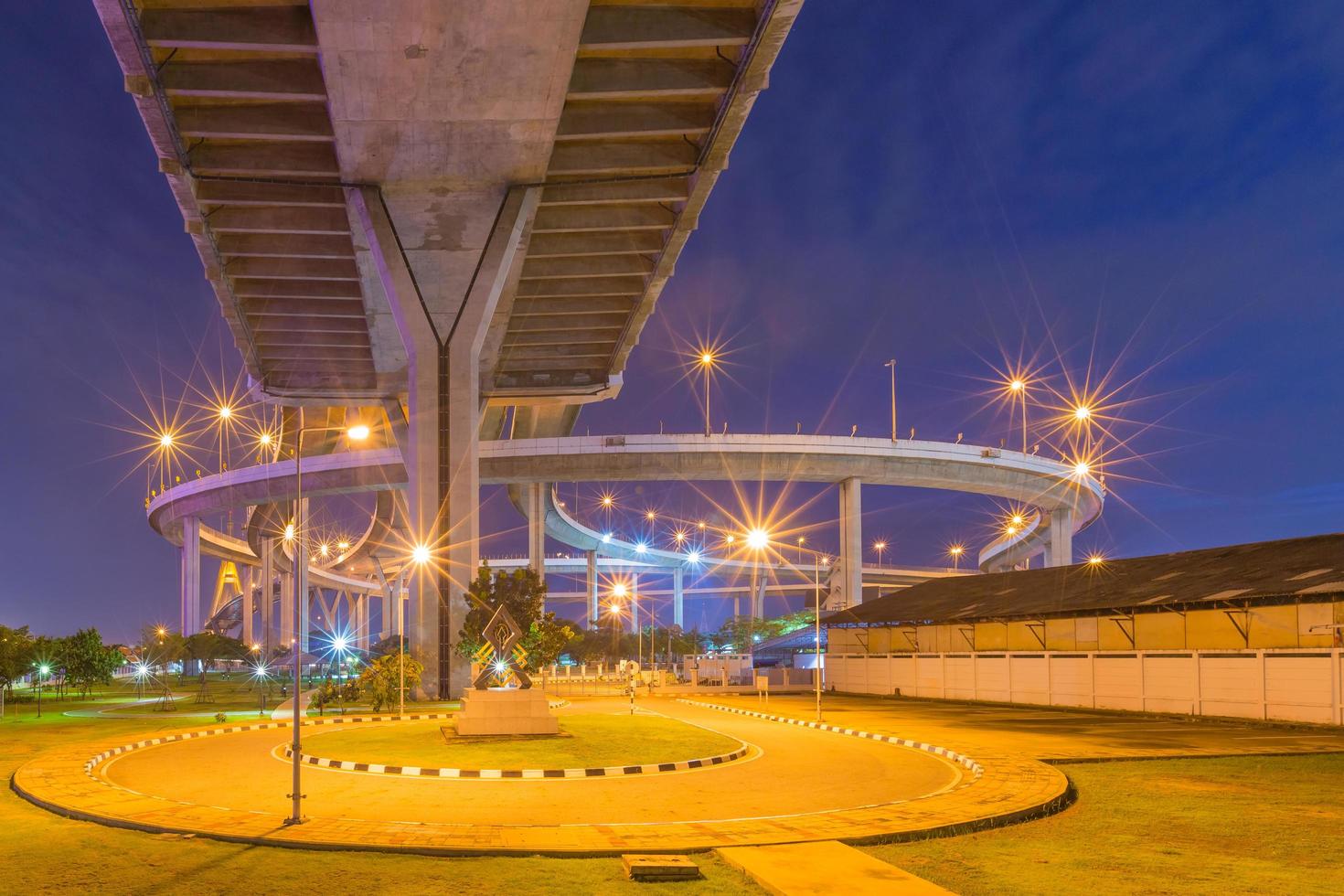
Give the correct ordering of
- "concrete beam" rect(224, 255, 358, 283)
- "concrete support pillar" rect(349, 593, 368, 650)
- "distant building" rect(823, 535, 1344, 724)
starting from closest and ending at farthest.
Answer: "distant building" rect(823, 535, 1344, 724)
"concrete beam" rect(224, 255, 358, 283)
"concrete support pillar" rect(349, 593, 368, 650)

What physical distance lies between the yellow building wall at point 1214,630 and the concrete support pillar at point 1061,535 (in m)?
53.0

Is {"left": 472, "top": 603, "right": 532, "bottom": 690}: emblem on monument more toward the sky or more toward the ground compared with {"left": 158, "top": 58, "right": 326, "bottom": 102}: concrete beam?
more toward the ground

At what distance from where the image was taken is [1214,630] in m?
31.0

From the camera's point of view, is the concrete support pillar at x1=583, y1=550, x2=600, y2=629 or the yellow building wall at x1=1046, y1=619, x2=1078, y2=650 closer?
the yellow building wall at x1=1046, y1=619, x2=1078, y2=650

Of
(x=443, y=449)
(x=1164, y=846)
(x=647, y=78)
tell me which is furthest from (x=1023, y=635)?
(x=1164, y=846)

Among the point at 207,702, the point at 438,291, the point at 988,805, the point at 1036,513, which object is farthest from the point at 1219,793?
the point at 1036,513

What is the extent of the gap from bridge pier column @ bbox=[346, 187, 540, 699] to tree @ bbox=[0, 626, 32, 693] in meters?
14.7

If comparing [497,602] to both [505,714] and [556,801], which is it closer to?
[505,714]

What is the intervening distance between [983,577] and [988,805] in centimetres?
3813

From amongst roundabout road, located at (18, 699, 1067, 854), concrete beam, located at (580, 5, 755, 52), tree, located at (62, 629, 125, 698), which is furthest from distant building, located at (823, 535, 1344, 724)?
tree, located at (62, 629, 125, 698)

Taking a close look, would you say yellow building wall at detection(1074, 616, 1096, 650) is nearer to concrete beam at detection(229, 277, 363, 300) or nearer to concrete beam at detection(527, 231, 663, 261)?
concrete beam at detection(527, 231, 663, 261)

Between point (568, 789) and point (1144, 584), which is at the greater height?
point (1144, 584)

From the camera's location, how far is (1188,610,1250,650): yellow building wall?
97.3 ft

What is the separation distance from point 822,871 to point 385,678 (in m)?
27.1
